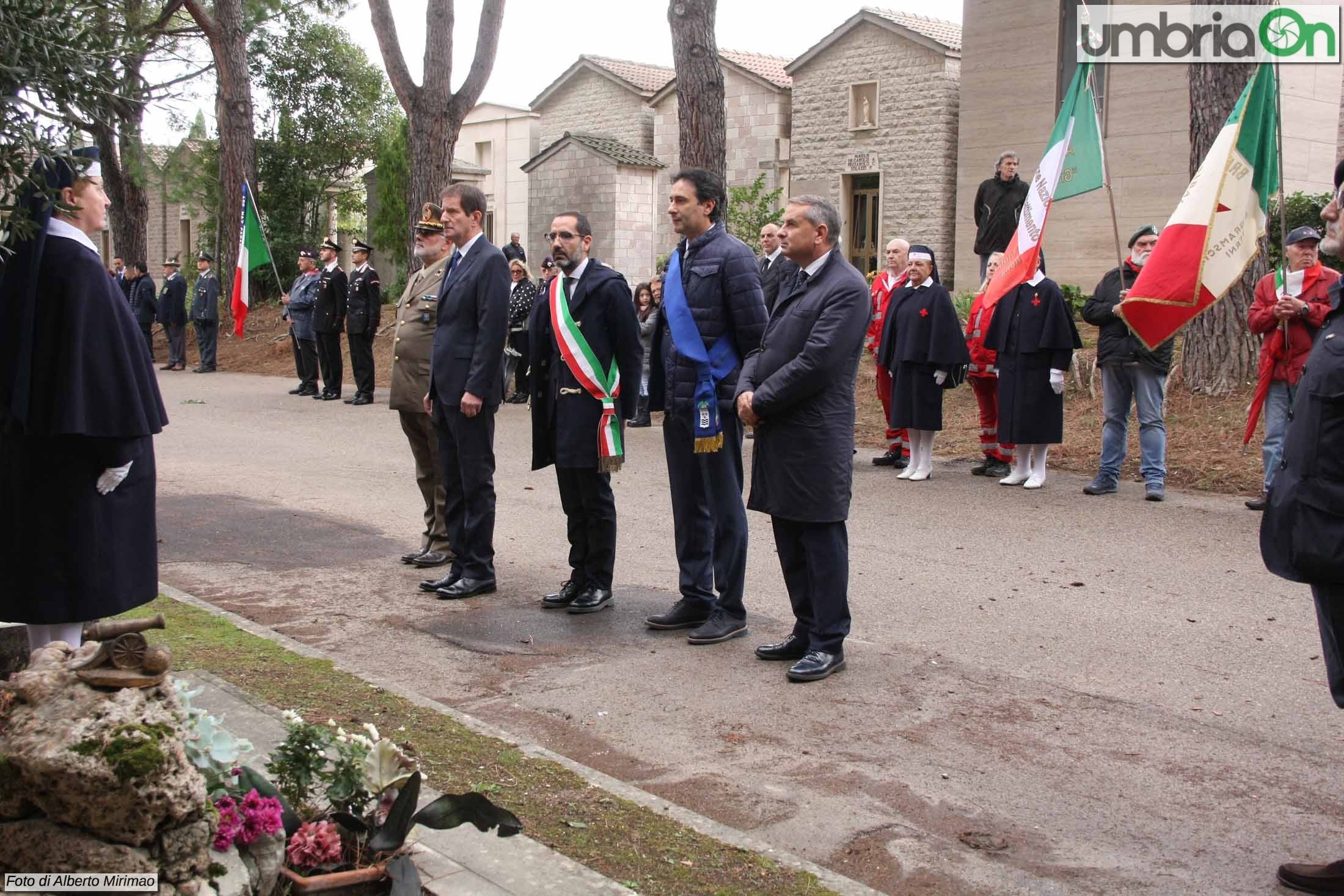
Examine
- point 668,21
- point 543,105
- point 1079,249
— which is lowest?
point 1079,249

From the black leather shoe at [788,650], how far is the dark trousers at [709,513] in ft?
1.56

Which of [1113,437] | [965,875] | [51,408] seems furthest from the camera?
[1113,437]

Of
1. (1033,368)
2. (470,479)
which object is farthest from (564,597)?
(1033,368)

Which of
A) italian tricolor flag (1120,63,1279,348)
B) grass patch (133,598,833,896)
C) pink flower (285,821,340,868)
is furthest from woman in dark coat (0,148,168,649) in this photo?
italian tricolor flag (1120,63,1279,348)

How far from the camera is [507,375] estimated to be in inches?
738

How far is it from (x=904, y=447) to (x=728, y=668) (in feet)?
23.4

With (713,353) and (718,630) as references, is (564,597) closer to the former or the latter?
(718,630)

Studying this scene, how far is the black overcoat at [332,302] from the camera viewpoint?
1883cm

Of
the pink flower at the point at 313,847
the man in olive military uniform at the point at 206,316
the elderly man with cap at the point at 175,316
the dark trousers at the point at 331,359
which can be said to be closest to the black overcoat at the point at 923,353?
the pink flower at the point at 313,847

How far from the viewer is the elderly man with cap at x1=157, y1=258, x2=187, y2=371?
24.9 metres

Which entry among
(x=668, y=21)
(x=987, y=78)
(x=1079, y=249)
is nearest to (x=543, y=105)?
(x=987, y=78)

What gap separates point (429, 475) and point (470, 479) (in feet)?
3.54

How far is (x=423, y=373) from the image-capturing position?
820 centimetres

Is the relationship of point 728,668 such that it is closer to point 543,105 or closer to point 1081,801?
point 1081,801
